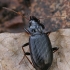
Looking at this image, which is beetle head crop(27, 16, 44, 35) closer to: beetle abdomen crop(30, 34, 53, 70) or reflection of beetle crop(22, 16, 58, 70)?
reflection of beetle crop(22, 16, 58, 70)

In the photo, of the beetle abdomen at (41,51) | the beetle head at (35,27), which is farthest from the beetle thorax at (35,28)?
the beetle abdomen at (41,51)

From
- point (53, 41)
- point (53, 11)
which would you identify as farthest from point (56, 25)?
point (53, 41)

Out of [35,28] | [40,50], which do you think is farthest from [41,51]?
[35,28]

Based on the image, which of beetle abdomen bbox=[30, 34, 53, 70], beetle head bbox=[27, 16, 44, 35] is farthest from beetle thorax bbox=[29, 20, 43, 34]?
beetle abdomen bbox=[30, 34, 53, 70]

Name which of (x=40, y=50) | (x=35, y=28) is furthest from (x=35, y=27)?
(x=40, y=50)

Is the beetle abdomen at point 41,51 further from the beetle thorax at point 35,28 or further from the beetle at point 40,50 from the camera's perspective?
the beetle thorax at point 35,28

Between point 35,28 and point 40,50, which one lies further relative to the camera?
point 35,28

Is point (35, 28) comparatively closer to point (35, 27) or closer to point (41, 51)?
point (35, 27)

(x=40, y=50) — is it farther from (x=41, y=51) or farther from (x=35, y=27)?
A: (x=35, y=27)

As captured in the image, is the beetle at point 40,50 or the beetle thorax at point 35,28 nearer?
the beetle at point 40,50
